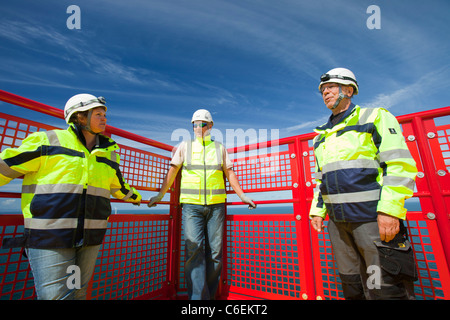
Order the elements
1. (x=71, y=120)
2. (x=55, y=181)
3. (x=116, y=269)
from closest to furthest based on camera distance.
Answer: (x=55, y=181), (x=71, y=120), (x=116, y=269)

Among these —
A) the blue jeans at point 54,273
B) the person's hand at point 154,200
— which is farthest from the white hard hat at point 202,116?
the blue jeans at point 54,273

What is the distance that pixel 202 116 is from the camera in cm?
326

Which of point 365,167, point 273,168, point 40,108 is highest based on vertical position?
point 40,108

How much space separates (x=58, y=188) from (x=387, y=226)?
2.42 m

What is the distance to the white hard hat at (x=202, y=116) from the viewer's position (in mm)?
3250

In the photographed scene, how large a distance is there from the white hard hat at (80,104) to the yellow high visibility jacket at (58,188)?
160mm

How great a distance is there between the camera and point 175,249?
130 inches

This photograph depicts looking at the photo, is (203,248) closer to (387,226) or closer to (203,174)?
(203,174)

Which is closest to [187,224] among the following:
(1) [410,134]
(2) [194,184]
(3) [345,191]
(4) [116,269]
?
(2) [194,184]

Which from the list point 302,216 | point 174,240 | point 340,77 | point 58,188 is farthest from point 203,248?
point 340,77

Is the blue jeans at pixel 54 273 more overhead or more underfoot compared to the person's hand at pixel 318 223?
more underfoot

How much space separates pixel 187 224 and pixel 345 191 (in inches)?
73.5

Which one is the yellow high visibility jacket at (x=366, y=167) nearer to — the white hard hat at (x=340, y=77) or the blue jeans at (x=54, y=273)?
the white hard hat at (x=340, y=77)
